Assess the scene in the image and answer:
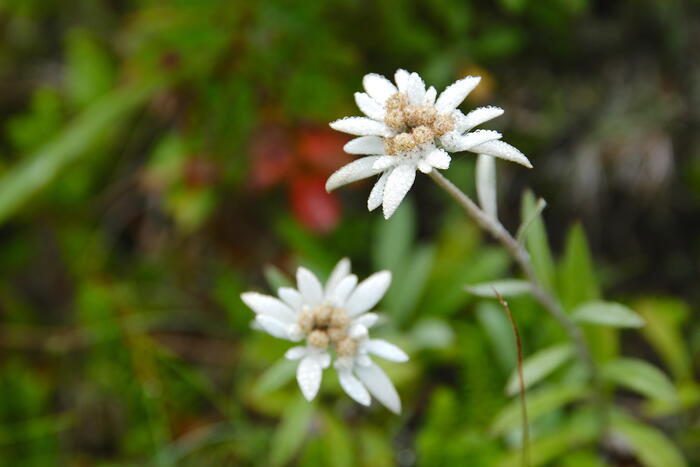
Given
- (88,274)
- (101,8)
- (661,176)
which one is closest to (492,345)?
(661,176)

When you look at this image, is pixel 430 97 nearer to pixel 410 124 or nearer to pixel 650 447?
pixel 410 124

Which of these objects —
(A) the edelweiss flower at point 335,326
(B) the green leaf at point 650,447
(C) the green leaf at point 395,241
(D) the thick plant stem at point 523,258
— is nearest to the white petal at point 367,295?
(A) the edelweiss flower at point 335,326

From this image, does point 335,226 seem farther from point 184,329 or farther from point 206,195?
point 184,329

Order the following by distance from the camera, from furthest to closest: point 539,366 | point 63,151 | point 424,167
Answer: point 63,151 < point 539,366 < point 424,167

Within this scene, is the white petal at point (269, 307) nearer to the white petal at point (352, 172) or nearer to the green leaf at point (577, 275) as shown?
the white petal at point (352, 172)

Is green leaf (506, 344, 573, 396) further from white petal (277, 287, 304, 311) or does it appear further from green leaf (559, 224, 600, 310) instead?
white petal (277, 287, 304, 311)

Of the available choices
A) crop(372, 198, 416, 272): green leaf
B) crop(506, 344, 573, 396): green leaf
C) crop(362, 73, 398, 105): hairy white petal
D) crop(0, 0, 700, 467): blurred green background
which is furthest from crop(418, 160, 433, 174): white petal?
crop(372, 198, 416, 272): green leaf

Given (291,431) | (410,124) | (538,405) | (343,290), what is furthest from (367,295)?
(291,431)
